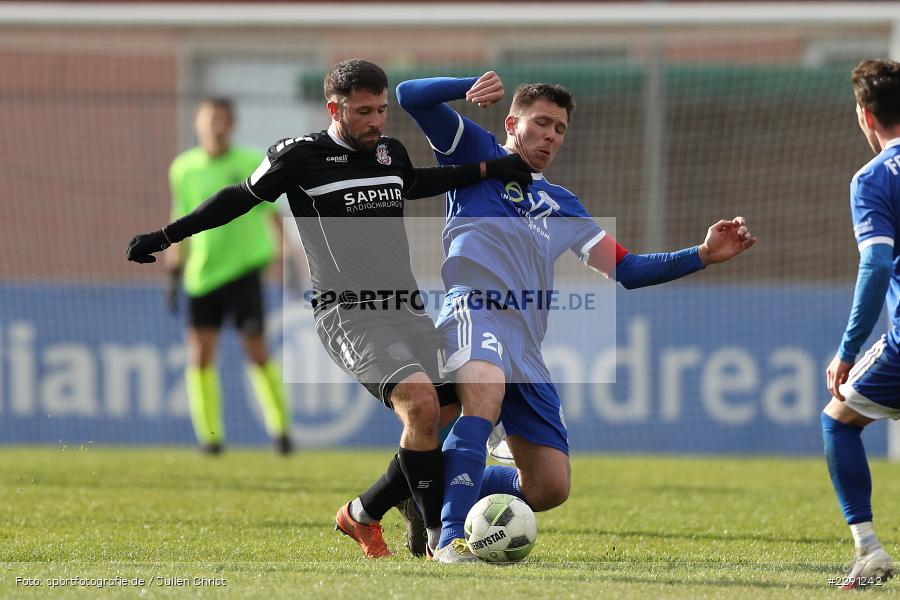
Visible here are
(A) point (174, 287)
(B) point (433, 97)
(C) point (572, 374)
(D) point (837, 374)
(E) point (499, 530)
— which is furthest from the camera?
(C) point (572, 374)

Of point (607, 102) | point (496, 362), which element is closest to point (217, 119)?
point (607, 102)

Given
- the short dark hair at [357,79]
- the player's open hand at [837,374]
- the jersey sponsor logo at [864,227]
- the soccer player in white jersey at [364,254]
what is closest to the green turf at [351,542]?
the soccer player in white jersey at [364,254]

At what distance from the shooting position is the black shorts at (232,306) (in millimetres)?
10586

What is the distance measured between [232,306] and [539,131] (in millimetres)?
5542

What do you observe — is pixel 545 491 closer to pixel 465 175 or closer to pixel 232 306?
pixel 465 175

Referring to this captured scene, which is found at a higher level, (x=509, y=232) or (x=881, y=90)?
(x=881, y=90)

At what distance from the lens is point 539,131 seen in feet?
18.6

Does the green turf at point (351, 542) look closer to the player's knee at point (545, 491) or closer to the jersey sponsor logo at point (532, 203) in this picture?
the player's knee at point (545, 491)

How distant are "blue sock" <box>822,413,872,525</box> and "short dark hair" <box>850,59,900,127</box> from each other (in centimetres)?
117

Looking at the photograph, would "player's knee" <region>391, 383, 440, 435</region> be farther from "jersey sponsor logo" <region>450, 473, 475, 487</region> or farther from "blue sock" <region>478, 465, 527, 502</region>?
"blue sock" <region>478, 465, 527, 502</region>

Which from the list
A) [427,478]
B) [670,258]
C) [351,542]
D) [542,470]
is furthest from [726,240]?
[351,542]

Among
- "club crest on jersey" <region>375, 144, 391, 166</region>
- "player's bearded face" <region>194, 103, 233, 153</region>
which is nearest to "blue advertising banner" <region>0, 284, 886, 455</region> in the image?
"player's bearded face" <region>194, 103, 233, 153</region>

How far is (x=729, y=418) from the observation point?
1153 centimetres

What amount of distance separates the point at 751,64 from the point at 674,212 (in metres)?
1.67
